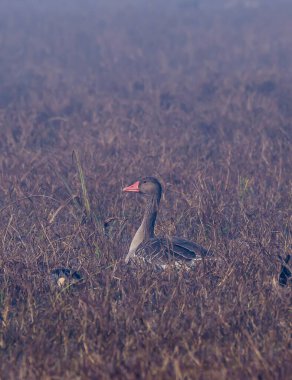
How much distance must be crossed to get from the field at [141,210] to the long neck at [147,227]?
143 mm

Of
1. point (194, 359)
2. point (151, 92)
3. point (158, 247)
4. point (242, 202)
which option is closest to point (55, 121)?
point (151, 92)

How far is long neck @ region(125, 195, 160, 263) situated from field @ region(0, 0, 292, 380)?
0.47ft

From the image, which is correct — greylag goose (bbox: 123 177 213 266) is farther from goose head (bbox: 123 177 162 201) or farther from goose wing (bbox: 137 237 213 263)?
goose head (bbox: 123 177 162 201)

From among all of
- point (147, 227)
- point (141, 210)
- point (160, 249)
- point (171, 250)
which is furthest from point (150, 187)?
point (171, 250)

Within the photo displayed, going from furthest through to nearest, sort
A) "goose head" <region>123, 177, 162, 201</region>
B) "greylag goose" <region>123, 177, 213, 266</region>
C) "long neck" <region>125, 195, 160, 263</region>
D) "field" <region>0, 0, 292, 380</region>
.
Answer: "goose head" <region>123, 177, 162, 201</region> → "long neck" <region>125, 195, 160, 263</region> → "greylag goose" <region>123, 177, 213, 266</region> → "field" <region>0, 0, 292, 380</region>

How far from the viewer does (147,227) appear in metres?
6.80

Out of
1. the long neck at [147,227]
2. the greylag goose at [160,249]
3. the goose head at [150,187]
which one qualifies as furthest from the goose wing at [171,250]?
the goose head at [150,187]

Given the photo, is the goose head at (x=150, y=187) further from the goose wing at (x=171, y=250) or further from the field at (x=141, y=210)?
the goose wing at (x=171, y=250)

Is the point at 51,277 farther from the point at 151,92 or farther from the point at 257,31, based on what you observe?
A: the point at 257,31

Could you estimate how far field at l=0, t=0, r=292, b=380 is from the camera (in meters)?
4.56

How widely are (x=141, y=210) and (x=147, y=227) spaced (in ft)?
3.41

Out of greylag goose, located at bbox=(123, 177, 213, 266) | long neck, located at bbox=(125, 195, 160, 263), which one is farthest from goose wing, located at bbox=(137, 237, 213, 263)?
long neck, located at bbox=(125, 195, 160, 263)

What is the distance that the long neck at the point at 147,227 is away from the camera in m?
6.57

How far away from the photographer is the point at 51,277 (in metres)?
5.70
